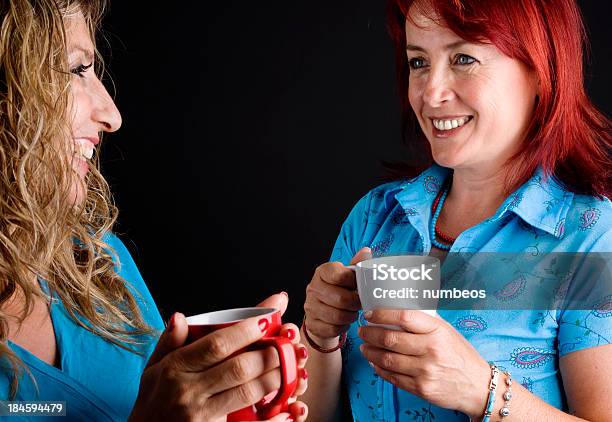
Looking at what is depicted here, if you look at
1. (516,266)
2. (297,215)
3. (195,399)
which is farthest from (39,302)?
(297,215)

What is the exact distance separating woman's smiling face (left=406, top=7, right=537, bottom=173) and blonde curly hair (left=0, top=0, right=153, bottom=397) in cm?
75

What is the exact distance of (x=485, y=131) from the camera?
162cm

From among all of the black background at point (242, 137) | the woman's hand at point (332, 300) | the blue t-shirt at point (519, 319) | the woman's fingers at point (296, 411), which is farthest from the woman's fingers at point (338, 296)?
the black background at point (242, 137)

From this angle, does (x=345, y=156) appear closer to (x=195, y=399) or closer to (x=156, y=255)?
(x=156, y=255)

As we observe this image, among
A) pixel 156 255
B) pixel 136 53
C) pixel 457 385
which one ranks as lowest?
pixel 156 255

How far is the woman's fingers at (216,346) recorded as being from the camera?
0.96 meters

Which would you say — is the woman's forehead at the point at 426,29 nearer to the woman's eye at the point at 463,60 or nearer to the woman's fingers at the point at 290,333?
the woman's eye at the point at 463,60

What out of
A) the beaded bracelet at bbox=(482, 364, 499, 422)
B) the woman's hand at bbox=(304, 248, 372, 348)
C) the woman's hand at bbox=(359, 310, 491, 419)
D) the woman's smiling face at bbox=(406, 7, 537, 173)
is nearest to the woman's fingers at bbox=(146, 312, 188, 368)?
the woman's hand at bbox=(359, 310, 491, 419)

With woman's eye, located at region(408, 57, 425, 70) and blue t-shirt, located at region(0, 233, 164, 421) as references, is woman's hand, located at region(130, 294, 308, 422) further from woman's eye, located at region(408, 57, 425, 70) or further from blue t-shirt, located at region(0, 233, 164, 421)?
woman's eye, located at region(408, 57, 425, 70)

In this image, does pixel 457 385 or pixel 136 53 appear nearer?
pixel 457 385

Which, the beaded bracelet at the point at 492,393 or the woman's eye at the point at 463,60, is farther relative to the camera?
the woman's eye at the point at 463,60

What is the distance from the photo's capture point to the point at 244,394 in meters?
0.98

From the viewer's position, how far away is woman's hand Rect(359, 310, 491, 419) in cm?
126

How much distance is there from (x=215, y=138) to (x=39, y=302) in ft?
5.32
